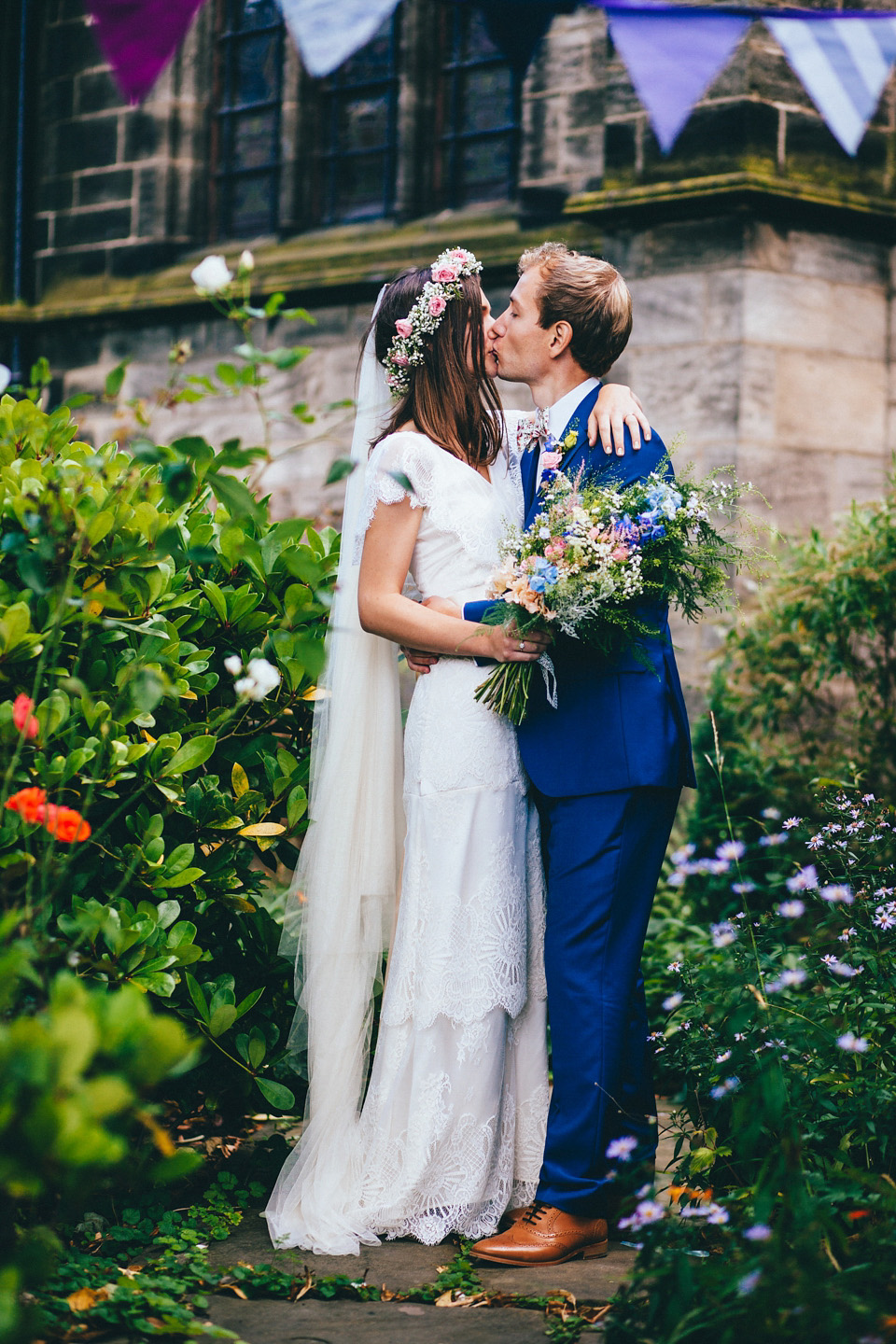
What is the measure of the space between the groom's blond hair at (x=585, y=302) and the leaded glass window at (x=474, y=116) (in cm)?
452

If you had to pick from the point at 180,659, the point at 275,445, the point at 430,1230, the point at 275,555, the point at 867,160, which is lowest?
the point at 430,1230

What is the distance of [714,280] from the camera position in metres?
6.02

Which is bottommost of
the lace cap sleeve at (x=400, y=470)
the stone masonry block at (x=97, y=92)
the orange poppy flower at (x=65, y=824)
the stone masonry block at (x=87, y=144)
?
the orange poppy flower at (x=65, y=824)

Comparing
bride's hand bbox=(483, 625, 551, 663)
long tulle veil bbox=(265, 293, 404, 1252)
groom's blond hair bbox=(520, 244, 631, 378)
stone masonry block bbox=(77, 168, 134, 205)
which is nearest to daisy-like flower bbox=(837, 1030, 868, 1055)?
bride's hand bbox=(483, 625, 551, 663)

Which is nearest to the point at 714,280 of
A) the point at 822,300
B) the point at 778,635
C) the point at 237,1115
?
the point at 822,300

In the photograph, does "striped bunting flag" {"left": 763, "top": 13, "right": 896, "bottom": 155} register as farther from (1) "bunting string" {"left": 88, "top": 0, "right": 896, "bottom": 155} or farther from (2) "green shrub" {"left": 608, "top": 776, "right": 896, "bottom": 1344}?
(2) "green shrub" {"left": 608, "top": 776, "right": 896, "bottom": 1344}

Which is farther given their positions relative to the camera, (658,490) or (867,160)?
(867,160)

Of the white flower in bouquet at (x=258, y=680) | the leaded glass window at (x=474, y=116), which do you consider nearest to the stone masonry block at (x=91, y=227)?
the leaded glass window at (x=474, y=116)

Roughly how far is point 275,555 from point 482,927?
1116mm

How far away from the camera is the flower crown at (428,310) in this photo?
10.9 ft

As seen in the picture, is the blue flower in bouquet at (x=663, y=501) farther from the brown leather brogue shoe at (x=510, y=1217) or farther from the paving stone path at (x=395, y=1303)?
the brown leather brogue shoe at (x=510, y=1217)

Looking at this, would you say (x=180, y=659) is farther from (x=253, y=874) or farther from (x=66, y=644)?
(x=253, y=874)

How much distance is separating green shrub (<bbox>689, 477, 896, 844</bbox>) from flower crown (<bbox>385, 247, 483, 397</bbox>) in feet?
7.55

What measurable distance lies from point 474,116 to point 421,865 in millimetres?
5718
